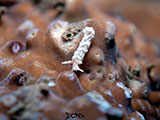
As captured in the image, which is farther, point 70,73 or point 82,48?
point 82,48

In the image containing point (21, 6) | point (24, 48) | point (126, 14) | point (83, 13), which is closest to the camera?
point (24, 48)

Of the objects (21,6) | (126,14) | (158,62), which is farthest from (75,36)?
(126,14)

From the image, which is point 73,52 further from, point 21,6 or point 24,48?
point 21,6

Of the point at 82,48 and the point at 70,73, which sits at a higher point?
the point at 82,48

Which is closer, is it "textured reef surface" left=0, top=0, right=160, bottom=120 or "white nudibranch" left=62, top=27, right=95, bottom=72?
"textured reef surface" left=0, top=0, right=160, bottom=120

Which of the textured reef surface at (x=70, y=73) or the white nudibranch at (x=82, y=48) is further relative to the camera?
the white nudibranch at (x=82, y=48)

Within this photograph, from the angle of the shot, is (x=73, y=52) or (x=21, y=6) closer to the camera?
(x=73, y=52)
